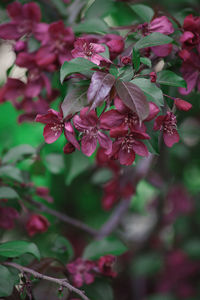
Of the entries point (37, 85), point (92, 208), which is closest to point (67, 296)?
point (37, 85)

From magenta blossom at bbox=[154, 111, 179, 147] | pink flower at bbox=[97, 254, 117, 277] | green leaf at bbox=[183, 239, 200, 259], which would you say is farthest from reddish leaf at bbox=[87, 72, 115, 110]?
green leaf at bbox=[183, 239, 200, 259]

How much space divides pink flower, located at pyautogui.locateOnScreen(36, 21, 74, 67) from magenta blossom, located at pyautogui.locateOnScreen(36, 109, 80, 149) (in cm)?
25

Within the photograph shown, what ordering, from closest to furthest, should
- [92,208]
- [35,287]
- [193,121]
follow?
[35,287] < [193,121] < [92,208]

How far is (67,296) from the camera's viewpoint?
89 cm

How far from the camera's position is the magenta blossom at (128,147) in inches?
26.7

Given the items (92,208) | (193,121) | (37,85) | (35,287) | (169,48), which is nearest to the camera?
(169,48)

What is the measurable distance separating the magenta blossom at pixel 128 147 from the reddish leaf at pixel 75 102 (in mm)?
92

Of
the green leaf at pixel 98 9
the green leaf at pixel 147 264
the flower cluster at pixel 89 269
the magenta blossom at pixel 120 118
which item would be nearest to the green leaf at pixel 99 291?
the flower cluster at pixel 89 269

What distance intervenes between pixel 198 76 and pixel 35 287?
2.21 feet

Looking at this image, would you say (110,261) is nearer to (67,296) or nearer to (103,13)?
(67,296)

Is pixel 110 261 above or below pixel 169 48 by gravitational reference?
below

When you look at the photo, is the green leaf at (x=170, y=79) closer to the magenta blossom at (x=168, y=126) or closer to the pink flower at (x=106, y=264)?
the magenta blossom at (x=168, y=126)

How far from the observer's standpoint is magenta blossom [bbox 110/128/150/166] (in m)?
0.68

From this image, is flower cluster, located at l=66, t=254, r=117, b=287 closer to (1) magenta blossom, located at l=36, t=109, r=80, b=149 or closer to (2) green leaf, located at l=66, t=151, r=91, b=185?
(2) green leaf, located at l=66, t=151, r=91, b=185
